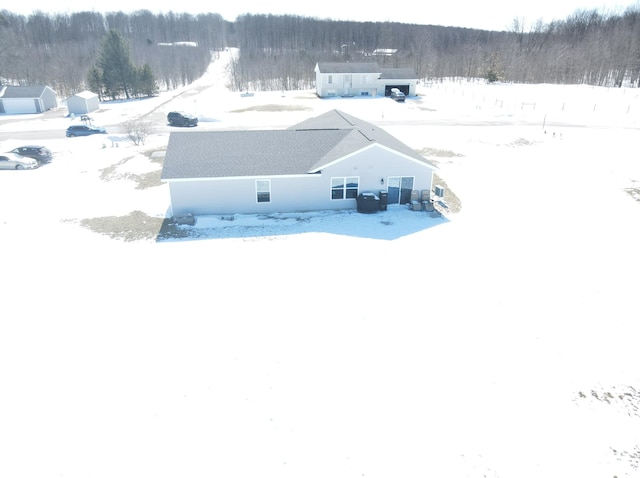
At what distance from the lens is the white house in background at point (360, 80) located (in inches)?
2721

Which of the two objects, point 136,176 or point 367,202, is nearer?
point 367,202

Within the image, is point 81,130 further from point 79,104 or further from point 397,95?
point 397,95

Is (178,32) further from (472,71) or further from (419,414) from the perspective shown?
(419,414)

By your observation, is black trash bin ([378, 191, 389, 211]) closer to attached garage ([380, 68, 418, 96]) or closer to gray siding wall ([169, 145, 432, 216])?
gray siding wall ([169, 145, 432, 216])

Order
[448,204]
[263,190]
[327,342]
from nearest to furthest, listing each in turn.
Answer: [327,342]
[263,190]
[448,204]

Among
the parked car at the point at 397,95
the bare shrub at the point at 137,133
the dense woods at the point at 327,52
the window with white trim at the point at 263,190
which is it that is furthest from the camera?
the dense woods at the point at 327,52

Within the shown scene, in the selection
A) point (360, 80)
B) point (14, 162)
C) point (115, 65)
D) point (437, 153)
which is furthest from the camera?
point (360, 80)

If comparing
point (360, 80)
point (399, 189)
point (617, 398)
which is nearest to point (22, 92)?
point (360, 80)

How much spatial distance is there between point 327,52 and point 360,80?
55.1 m

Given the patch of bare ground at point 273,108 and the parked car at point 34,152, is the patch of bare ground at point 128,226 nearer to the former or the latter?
the parked car at point 34,152

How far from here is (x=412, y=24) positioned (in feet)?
577

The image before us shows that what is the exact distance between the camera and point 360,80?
69.4 metres

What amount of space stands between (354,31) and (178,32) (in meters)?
81.5

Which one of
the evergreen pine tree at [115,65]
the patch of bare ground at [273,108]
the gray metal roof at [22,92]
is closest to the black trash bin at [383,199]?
the patch of bare ground at [273,108]
